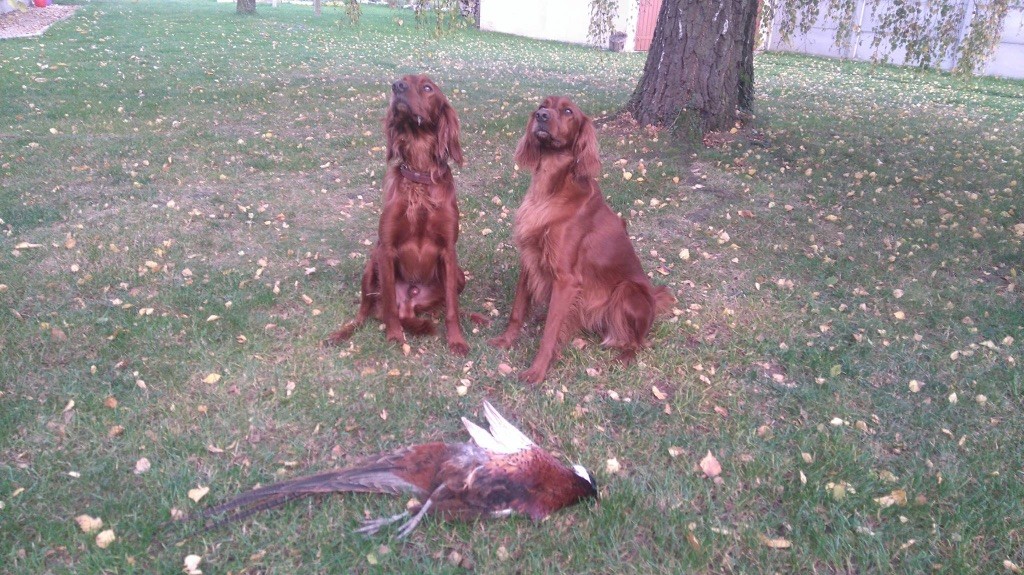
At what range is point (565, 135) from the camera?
3680 millimetres

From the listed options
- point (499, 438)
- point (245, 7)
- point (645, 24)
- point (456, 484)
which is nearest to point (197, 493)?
point (456, 484)

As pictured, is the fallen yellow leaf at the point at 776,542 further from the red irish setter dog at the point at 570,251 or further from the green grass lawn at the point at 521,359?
the red irish setter dog at the point at 570,251

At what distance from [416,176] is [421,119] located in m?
0.31

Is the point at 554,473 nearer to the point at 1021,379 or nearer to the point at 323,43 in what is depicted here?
the point at 1021,379

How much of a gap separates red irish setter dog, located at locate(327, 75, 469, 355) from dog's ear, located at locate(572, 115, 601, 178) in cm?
67

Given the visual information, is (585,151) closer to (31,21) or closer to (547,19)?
(31,21)

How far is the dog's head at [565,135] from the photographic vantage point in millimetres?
3654

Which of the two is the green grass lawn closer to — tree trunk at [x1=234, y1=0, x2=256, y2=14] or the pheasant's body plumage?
the pheasant's body plumage

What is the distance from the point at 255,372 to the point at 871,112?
10553 mm

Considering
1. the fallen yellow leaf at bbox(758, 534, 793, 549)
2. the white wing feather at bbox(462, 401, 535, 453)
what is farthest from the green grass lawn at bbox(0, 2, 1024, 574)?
the white wing feather at bbox(462, 401, 535, 453)

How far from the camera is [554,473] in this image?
270 centimetres

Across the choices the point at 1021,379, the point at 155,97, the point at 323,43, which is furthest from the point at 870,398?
the point at 323,43

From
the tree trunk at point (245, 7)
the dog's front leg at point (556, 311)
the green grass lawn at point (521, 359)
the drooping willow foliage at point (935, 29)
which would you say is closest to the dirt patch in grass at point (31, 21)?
the tree trunk at point (245, 7)

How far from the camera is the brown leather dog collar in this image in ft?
12.3
